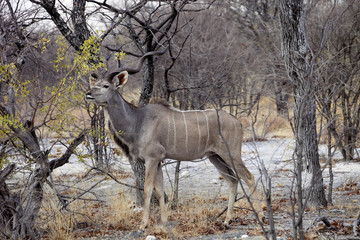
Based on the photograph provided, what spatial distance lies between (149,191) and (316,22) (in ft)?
19.5

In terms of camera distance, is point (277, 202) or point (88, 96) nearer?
point (88, 96)

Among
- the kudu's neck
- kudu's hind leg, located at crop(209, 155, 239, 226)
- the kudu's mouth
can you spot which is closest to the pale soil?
kudu's hind leg, located at crop(209, 155, 239, 226)

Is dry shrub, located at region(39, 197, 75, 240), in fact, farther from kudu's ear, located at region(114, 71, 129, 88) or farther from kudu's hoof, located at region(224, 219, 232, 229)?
kudu's hoof, located at region(224, 219, 232, 229)

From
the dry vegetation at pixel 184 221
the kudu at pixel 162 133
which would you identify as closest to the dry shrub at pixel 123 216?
the dry vegetation at pixel 184 221

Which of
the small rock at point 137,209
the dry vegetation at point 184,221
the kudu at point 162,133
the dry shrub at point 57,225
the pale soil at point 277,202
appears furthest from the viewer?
the small rock at point 137,209

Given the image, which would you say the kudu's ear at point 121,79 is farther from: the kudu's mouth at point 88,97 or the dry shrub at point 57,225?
the dry shrub at point 57,225

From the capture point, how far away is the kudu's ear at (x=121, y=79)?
527 cm

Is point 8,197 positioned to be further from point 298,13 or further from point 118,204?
point 298,13

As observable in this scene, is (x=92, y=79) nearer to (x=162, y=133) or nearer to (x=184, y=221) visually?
(x=162, y=133)

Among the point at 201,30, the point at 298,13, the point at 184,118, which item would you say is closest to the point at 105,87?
the point at 184,118

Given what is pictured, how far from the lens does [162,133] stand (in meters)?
5.41

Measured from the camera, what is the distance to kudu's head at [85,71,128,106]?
5.16 meters

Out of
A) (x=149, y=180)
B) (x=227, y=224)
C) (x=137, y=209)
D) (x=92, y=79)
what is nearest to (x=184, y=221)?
(x=227, y=224)

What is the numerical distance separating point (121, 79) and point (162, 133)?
767mm
